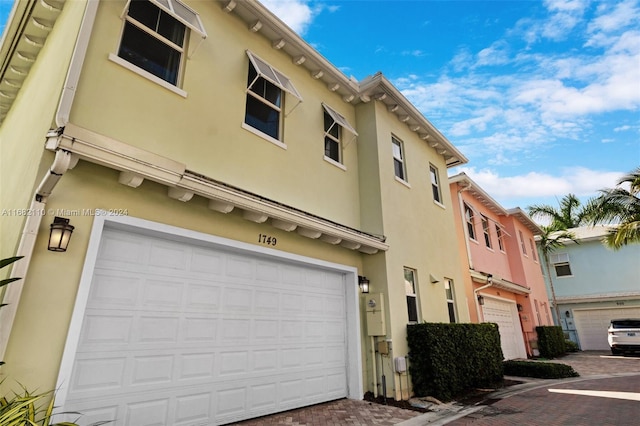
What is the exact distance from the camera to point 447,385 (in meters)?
8.01

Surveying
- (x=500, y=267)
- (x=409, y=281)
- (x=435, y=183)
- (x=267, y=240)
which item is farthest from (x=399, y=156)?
(x=500, y=267)

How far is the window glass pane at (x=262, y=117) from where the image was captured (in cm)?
729

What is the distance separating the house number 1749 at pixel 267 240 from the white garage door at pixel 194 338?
0.93 feet

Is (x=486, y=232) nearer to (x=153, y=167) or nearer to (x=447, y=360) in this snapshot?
(x=447, y=360)

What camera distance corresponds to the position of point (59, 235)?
13.0 ft

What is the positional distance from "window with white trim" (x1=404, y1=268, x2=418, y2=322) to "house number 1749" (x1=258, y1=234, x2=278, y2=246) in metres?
4.43

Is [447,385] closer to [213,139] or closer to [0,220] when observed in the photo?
[213,139]

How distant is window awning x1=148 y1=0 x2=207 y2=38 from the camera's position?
18.6 ft

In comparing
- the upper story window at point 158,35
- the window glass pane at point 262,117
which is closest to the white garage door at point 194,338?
the window glass pane at point 262,117

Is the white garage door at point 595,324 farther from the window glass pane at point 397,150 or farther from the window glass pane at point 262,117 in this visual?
the window glass pane at point 262,117

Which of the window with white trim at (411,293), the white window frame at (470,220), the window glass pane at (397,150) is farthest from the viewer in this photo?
the white window frame at (470,220)

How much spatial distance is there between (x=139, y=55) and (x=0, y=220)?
3526 millimetres

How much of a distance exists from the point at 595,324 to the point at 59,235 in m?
30.1

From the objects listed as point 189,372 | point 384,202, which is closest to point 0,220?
point 189,372
